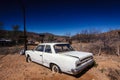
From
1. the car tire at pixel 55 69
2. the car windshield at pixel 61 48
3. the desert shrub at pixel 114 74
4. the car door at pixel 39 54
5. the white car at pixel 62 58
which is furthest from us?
the car door at pixel 39 54

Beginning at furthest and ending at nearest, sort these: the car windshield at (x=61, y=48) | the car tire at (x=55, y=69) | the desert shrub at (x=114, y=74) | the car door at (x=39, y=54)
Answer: the car door at (x=39, y=54) → the car windshield at (x=61, y=48) → the car tire at (x=55, y=69) → the desert shrub at (x=114, y=74)

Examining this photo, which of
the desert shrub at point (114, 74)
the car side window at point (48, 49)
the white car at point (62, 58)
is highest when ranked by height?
the car side window at point (48, 49)

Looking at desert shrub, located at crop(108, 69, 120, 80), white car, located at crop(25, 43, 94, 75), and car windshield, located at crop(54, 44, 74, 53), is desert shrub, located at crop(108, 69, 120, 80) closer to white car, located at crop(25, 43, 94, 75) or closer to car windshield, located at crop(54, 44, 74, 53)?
white car, located at crop(25, 43, 94, 75)

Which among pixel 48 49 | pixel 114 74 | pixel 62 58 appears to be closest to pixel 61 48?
pixel 48 49

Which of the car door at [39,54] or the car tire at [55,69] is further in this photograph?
the car door at [39,54]

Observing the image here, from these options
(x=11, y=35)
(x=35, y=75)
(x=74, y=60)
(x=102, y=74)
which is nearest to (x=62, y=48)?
(x=74, y=60)

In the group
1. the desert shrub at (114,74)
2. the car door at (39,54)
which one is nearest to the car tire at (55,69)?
the car door at (39,54)

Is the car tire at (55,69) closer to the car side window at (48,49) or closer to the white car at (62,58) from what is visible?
the white car at (62,58)

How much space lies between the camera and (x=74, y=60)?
12.9 ft

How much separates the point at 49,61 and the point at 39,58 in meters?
1.01

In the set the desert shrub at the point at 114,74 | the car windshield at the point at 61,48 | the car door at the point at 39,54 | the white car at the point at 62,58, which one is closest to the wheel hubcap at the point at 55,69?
the white car at the point at 62,58

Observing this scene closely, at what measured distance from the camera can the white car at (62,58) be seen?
13.3 feet

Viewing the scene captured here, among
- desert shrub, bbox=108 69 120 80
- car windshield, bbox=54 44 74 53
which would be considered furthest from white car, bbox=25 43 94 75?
desert shrub, bbox=108 69 120 80

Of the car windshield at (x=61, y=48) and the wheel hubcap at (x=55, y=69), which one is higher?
the car windshield at (x=61, y=48)
